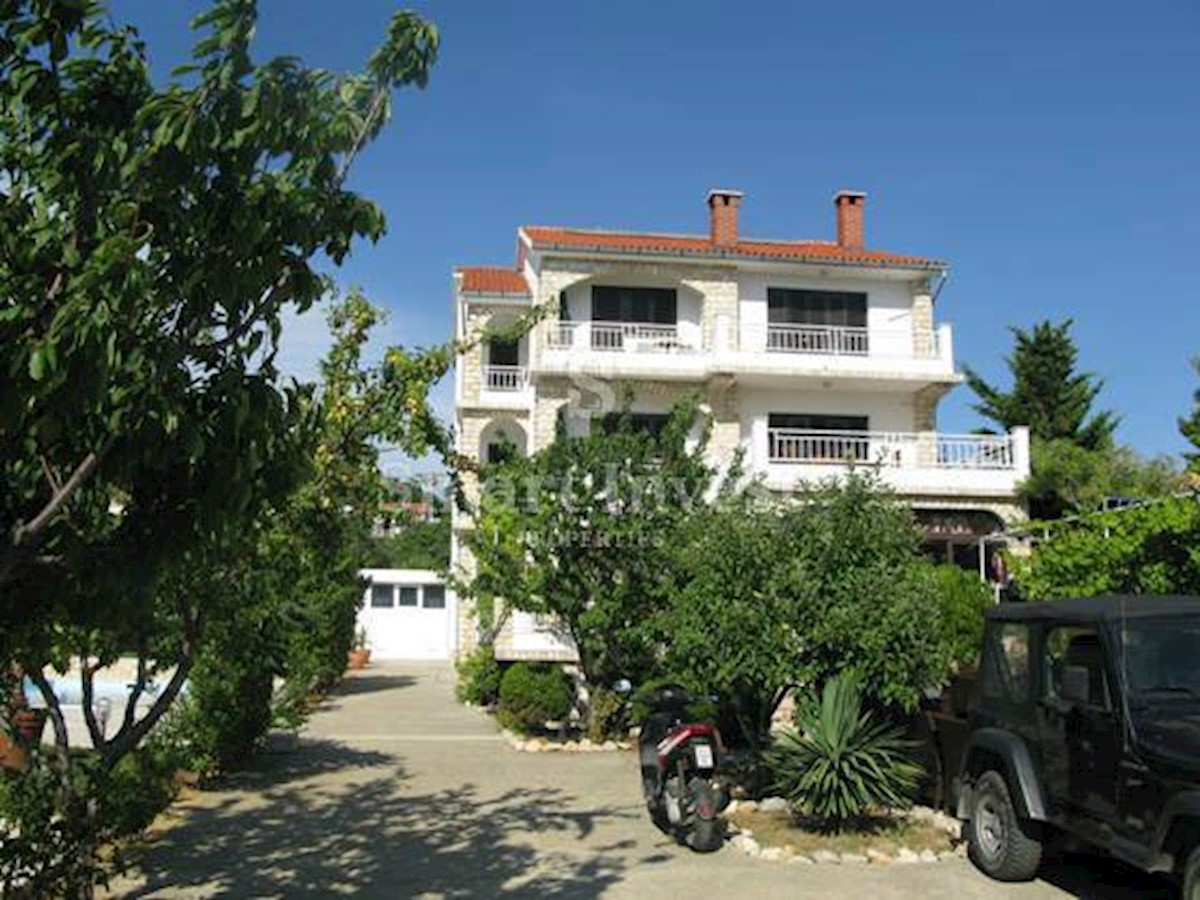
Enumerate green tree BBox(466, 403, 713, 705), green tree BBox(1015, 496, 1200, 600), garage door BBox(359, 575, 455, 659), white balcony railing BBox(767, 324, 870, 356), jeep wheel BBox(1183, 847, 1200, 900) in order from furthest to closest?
garage door BBox(359, 575, 455, 659), white balcony railing BBox(767, 324, 870, 356), green tree BBox(466, 403, 713, 705), green tree BBox(1015, 496, 1200, 600), jeep wheel BBox(1183, 847, 1200, 900)

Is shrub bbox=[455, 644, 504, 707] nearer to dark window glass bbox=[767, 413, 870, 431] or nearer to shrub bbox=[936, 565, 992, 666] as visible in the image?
dark window glass bbox=[767, 413, 870, 431]

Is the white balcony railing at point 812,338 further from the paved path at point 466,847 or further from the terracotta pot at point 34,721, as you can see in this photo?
the terracotta pot at point 34,721

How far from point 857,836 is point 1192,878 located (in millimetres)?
3498

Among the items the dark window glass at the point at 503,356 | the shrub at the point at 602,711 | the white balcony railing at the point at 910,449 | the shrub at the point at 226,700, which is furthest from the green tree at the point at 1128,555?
the dark window glass at the point at 503,356

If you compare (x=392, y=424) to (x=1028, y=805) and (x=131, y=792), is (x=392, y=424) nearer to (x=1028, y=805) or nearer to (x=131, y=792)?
(x=131, y=792)

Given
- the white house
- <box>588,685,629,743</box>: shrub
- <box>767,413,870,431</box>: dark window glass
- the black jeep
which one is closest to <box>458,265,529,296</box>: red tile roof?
the white house

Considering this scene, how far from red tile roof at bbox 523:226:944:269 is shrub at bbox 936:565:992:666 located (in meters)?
13.9

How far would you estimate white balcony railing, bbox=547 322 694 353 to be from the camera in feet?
84.8

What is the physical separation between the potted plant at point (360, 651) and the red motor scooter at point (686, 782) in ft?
86.2

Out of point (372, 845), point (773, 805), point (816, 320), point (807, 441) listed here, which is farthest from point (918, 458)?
point (372, 845)

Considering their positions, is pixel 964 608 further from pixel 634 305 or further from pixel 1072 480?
pixel 634 305

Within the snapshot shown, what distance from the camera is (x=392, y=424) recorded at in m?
9.12

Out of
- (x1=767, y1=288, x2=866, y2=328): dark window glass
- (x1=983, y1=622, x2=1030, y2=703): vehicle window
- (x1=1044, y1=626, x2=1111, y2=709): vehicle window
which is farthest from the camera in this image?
(x1=767, y1=288, x2=866, y2=328): dark window glass

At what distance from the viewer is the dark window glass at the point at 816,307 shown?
90.4 ft
